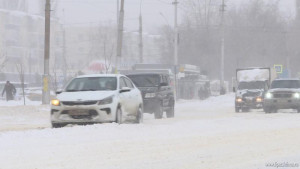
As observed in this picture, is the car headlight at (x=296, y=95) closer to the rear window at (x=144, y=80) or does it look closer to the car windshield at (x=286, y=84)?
the car windshield at (x=286, y=84)

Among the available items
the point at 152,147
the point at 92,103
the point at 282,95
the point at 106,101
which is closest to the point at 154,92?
the point at 282,95

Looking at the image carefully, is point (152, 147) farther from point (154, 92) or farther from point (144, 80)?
point (144, 80)

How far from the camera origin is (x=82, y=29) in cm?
18925

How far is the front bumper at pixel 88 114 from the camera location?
51.8 feet

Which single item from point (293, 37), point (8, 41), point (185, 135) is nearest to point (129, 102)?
point (185, 135)

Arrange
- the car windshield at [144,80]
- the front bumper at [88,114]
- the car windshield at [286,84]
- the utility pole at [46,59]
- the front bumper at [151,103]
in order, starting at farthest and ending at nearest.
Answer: the utility pole at [46,59], the car windshield at [286,84], the car windshield at [144,80], the front bumper at [151,103], the front bumper at [88,114]

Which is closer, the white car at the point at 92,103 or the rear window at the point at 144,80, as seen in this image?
the white car at the point at 92,103

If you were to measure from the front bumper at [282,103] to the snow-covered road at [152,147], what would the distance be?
11.1 meters

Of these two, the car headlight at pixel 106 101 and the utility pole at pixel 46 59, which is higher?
the utility pole at pixel 46 59

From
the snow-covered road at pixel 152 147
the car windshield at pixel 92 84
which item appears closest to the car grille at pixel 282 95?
the snow-covered road at pixel 152 147

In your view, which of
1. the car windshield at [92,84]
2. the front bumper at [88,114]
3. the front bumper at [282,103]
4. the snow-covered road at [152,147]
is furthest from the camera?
the front bumper at [282,103]

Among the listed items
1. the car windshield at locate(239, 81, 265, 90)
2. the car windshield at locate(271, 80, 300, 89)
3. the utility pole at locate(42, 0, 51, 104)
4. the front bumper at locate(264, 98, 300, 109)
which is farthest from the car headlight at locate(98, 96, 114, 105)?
the car windshield at locate(239, 81, 265, 90)

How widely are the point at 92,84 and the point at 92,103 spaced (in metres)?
1.58

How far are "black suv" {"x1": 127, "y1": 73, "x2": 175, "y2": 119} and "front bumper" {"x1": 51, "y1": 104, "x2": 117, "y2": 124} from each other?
7130 millimetres
